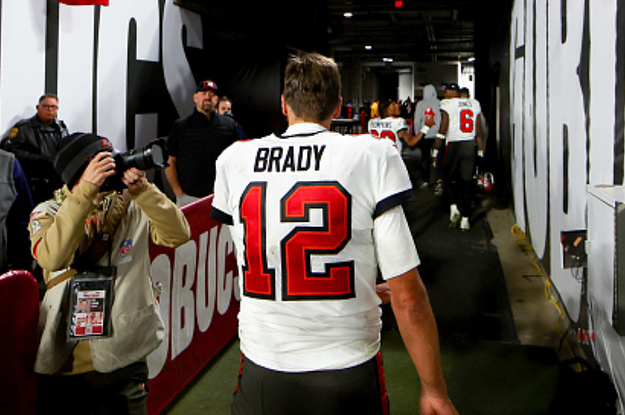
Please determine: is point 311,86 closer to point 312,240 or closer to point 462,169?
point 312,240

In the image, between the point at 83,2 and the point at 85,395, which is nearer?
the point at 85,395

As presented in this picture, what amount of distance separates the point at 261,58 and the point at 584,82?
8.17 metres

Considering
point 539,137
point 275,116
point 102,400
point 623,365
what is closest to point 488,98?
point 275,116

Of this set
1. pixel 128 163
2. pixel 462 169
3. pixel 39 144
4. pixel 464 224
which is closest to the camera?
pixel 128 163

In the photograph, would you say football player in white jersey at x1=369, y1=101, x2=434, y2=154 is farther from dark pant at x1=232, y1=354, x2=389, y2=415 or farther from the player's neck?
dark pant at x1=232, y1=354, x2=389, y2=415

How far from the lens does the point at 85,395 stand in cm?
232

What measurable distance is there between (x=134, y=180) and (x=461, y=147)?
6915 mm

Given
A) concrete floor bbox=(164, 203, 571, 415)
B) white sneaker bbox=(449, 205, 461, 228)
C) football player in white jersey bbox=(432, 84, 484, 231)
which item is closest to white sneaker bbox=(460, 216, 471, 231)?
football player in white jersey bbox=(432, 84, 484, 231)

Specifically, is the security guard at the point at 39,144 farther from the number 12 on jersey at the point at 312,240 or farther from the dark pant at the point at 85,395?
the number 12 on jersey at the point at 312,240

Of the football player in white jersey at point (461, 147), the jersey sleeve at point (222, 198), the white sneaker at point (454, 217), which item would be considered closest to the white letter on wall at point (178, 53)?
the football player in white jersey at point (461, 147)

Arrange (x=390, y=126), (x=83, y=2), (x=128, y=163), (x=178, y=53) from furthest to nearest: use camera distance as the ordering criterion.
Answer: (x=390, y=126)
(x=178, y=53)
(x=83, y=2)
(x=128, y=163)

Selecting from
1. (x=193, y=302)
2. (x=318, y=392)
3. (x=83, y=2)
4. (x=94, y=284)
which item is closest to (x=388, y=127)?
(x=83, y=2)

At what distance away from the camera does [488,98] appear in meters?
12.7

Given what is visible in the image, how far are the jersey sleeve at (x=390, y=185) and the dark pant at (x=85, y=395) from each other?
1.30 metres
